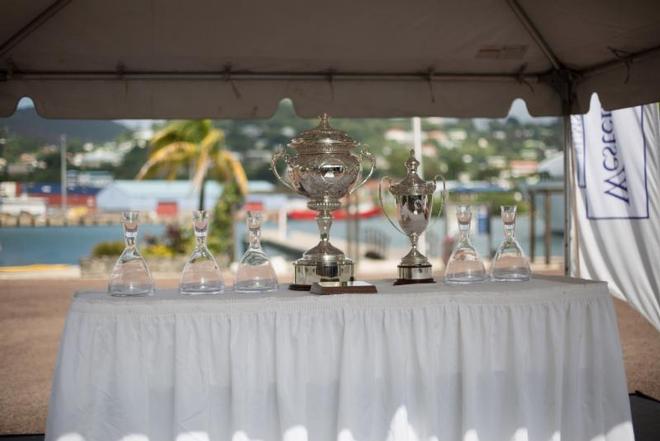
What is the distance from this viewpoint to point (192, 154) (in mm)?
20141

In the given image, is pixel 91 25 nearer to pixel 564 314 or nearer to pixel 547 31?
pixel 547 31

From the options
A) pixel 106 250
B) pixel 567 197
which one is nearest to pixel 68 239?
pixel 106 250

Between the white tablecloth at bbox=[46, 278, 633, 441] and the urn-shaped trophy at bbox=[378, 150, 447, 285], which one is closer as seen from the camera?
the white tablecloth at bbox=[46, 278, 633, 441]

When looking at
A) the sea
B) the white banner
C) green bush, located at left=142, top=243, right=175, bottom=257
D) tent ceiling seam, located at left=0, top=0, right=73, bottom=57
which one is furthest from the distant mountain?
the white banner

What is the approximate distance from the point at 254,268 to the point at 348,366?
44cm

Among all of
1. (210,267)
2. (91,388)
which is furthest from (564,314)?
(91,388)

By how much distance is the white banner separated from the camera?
16.9 ft

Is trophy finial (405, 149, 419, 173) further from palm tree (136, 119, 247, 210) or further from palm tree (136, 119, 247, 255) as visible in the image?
palm tree (136, 119, 247, 210)

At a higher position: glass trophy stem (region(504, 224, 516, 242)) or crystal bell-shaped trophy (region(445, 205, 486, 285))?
glass trophy stem (region(504, 224, 516, 242))

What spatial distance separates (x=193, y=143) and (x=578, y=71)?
54.0ft

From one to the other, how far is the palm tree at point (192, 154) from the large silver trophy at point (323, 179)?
1697cm

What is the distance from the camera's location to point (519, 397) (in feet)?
8.57

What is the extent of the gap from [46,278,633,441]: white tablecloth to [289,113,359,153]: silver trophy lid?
52 centimetres

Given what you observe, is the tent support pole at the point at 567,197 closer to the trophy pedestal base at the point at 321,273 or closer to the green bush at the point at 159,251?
the trophy pedestal base at the point at 321,273
